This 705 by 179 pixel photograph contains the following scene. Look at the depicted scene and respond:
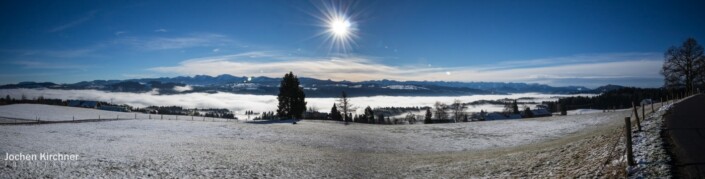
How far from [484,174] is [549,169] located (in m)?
3.48

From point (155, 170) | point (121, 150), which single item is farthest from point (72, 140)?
point (155, 170)

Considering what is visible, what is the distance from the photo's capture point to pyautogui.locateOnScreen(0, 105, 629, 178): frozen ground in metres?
18.7

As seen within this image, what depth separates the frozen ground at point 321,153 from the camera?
61.3 ft

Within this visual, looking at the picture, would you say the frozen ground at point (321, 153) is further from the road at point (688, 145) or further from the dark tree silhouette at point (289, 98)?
the dark tree silhouette at point (289, 98)

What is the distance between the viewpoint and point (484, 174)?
18.8 metres

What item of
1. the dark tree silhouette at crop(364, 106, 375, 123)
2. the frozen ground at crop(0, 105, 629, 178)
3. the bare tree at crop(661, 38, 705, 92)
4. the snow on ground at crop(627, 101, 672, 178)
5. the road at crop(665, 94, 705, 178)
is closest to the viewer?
the road at crop(665, 94, 705, 178)

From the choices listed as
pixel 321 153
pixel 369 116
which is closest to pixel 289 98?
pixel 321 153

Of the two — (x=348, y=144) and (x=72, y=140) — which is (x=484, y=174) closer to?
(x=348, y=144)

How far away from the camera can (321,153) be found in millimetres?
33000

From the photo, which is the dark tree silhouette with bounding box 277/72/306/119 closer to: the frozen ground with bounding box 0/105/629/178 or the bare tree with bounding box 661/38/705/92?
the frozen ground with bounding box 0/105/629/178

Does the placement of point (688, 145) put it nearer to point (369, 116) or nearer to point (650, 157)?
point (650, 157)

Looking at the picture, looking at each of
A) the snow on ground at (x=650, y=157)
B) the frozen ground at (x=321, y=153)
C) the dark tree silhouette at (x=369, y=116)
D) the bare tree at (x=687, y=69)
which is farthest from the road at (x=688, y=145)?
the dark tree silhouette at (x=369, y=116)

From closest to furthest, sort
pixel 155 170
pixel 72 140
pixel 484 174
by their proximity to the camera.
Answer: pixel 484 174 → pixel 155 170 → pixel 72 140

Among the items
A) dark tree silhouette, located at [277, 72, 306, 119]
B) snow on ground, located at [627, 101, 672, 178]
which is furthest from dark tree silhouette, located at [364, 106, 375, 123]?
snow on ground, located at [627, 101, 672, 178]
